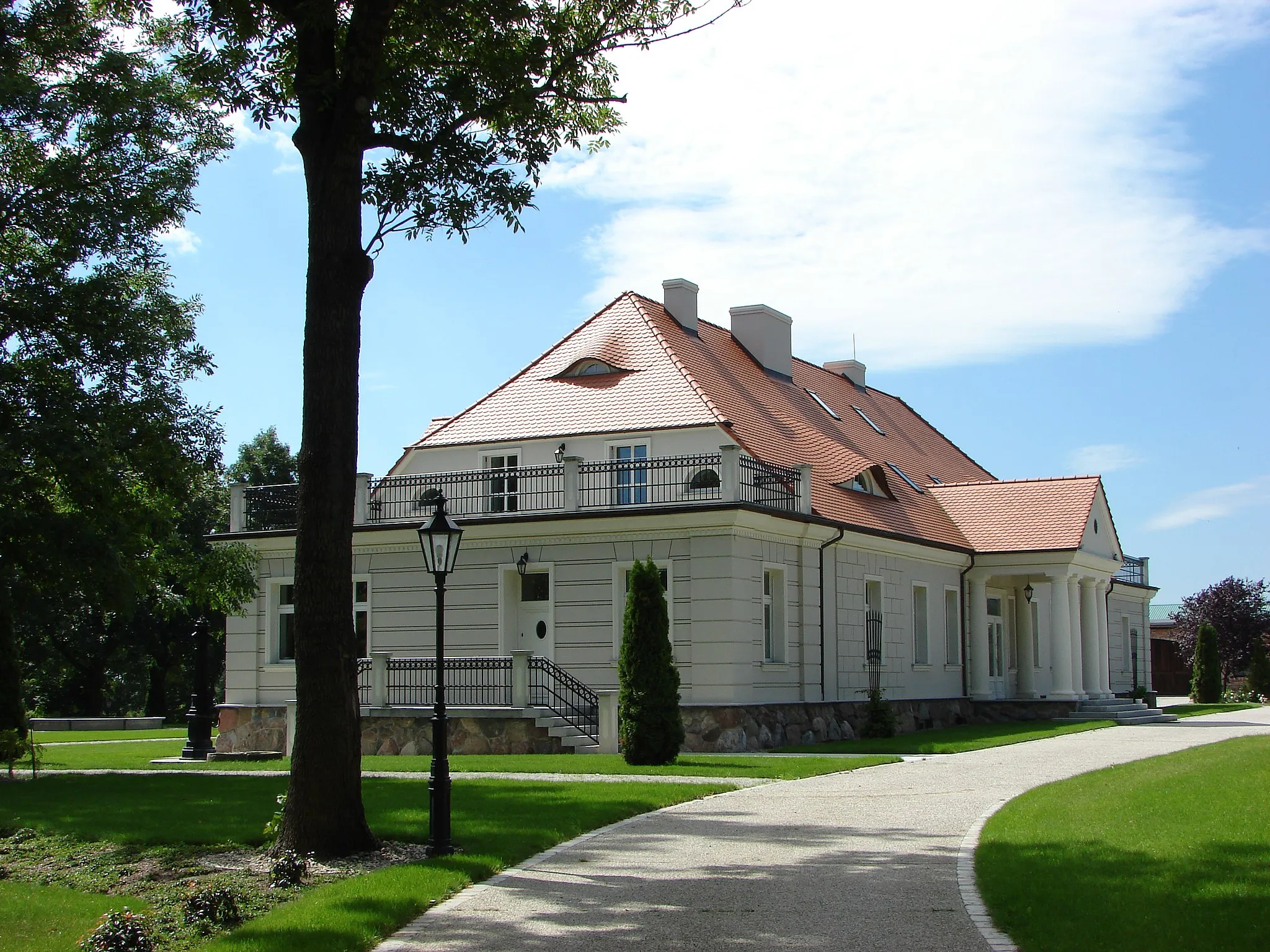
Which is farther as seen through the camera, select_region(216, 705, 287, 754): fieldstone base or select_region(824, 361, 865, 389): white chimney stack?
select_region(824, 361, 865, 389): white chimney stack

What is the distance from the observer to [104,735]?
133 ft

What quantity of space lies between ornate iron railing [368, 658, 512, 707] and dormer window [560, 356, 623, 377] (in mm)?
7362

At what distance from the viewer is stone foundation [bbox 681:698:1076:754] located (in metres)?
24.7

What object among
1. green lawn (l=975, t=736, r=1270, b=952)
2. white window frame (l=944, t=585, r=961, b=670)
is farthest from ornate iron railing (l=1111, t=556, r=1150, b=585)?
green lawn (l=975, t=736, r=1270, b=952)

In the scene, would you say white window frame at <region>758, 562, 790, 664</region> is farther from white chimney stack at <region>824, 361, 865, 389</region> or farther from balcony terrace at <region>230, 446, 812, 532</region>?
white chimney stack at <region>824, 361, 865, 389</region>

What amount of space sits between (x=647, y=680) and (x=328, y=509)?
10.3 meters

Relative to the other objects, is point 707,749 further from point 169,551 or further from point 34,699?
point 34,699

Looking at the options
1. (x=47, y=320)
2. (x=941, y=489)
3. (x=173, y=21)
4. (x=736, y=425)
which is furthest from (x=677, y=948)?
(x=941, y=489)

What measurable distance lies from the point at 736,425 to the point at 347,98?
658 inches

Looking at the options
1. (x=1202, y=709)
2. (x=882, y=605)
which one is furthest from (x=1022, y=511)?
(x=1202, y=709)

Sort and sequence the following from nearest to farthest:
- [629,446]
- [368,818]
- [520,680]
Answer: [368,818] < [520,680] < [629,446]

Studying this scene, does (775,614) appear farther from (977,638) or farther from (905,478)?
(977,638)

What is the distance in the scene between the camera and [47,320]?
20.9 meters

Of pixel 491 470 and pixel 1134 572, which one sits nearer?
pixel 491 470
